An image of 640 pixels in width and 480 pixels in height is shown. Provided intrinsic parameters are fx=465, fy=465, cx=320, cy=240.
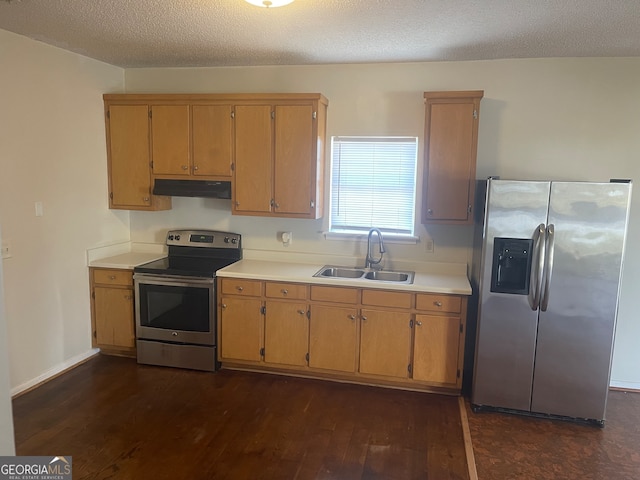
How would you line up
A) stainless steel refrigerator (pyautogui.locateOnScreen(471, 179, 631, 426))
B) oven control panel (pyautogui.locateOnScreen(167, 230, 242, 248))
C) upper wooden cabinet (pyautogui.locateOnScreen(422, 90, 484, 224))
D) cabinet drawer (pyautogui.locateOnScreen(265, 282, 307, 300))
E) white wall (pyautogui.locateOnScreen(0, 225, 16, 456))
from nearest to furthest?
1. white wall (pyautogui.locateOnScreen(0, 225, 16, 456))
2. stainless steel refrigerator (pyautogui.locateOnScreen(471, 179, 631, 426))
3. upper wooden cabinet (pyautogui.locateOnScreen(422, 90, 484, 224))
4. cabinet drawer (pyautogui.locateOnScreen(265, 282, 307, 300))
5. oven control panel (pyautogui.locateOnScreen(167, 230, 242, 248))

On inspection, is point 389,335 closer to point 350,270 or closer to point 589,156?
point 350,270

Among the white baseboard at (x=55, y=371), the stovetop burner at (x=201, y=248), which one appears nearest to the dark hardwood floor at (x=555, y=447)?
the stovetop burner at (x=201, y=248)

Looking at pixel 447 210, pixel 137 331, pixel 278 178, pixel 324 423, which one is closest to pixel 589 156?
pixel 447 210

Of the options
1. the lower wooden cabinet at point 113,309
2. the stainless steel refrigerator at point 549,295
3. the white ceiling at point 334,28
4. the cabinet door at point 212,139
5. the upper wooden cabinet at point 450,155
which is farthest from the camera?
the lower wooden cabinet at point 113,309

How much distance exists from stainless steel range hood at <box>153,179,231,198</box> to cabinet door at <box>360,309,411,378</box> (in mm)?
1507

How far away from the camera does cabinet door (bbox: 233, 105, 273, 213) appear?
371cm

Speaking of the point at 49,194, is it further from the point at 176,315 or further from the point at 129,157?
the point at 176,315

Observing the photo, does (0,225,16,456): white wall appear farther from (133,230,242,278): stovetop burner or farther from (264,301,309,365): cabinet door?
(133,230,242,278): stovetop burner

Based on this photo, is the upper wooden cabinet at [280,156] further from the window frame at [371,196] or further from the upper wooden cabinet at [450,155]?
the upper wooden cabinet at [450,155]

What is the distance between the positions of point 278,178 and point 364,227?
2.80 feet

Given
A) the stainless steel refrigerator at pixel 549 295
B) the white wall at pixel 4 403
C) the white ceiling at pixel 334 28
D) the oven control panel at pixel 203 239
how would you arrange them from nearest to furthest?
the white wall at pixel 4 403, the white ceiling at pixel 334 28, the stainless steel refrigerator at pixel 549 295, the oven control panel at pixel 203 239

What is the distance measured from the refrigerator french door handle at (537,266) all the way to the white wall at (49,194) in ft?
11.3

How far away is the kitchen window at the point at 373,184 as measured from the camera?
3.84 meters

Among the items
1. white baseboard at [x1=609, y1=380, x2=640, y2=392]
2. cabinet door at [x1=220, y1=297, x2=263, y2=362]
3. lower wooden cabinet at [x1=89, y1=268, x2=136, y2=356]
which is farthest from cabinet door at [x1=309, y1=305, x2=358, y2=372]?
white baseboard at [x1=609, y1=380, x2=640, y2=392]
